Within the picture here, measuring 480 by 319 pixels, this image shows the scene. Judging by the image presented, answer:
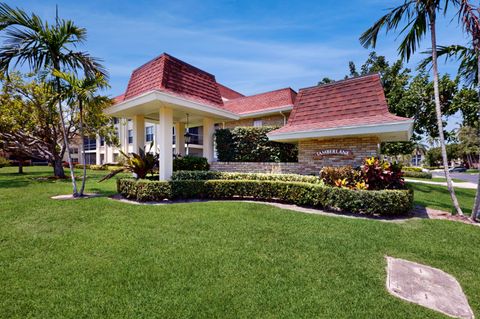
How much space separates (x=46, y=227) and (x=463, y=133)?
64.7 metres

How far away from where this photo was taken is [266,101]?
60.5 ft

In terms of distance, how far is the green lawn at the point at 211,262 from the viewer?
2.95 metres

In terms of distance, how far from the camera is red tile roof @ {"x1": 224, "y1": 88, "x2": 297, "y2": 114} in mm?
17366

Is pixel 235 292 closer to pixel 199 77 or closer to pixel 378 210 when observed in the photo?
pixel 378 210

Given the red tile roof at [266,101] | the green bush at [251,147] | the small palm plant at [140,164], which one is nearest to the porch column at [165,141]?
the small palm plant at [140,164]

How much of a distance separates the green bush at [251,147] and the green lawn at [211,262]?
5.23 metres

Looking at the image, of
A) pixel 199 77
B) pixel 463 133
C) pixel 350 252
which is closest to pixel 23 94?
pixel 199 77

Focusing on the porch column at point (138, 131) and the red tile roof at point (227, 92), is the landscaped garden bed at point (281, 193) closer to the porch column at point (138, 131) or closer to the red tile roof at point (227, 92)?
the porch column at point (138, 131)

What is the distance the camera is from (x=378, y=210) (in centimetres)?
701

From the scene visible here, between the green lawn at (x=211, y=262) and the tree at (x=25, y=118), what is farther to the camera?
the tree at (x=25, y=118)

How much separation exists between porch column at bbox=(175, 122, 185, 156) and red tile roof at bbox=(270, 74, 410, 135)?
5.11 m

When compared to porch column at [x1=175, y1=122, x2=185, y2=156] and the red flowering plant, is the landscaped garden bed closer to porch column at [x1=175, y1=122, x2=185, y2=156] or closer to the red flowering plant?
the red flowering plant

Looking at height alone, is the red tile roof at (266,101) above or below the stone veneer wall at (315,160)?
above

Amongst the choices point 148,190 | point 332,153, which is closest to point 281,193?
point 332,153
